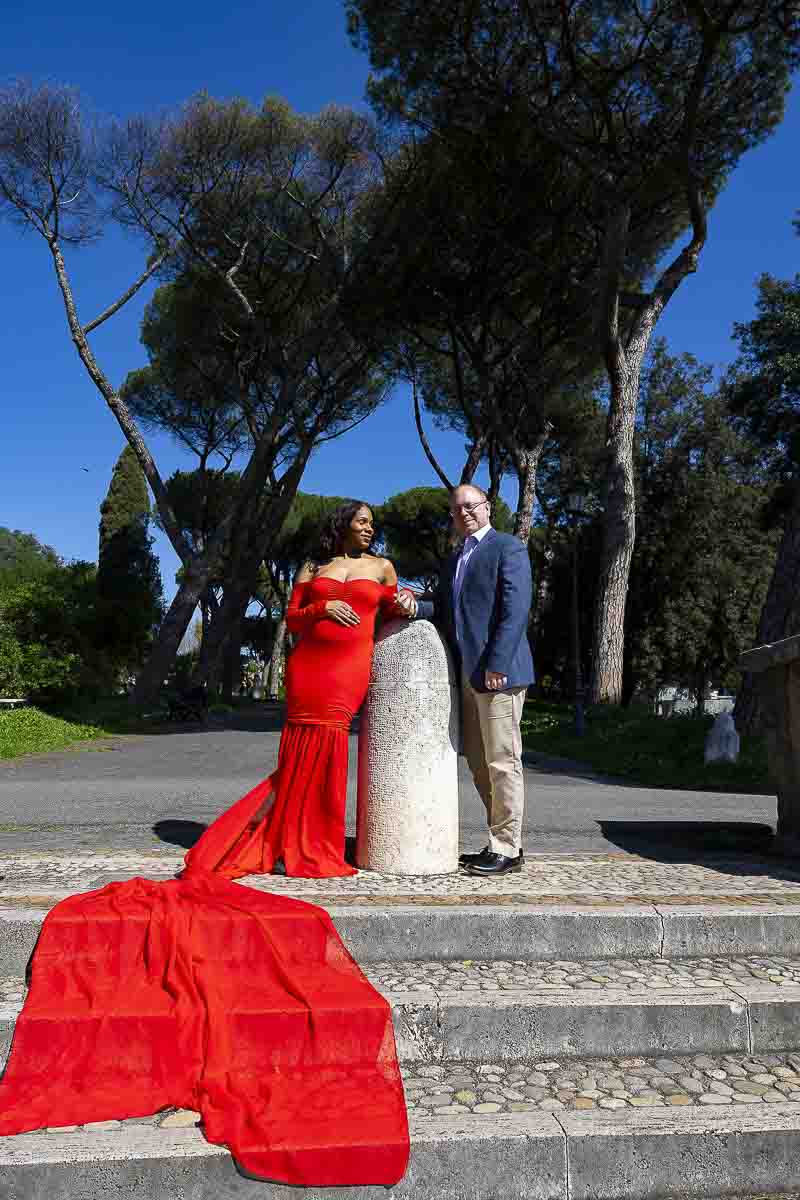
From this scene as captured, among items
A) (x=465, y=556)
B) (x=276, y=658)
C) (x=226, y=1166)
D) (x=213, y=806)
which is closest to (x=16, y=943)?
(x=226, y=1166)

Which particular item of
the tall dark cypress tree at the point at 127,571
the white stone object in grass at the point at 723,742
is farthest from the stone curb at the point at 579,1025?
the tall dark cypress tree at the point at 127,571

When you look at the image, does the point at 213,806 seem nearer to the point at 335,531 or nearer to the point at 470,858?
the point at 470,858

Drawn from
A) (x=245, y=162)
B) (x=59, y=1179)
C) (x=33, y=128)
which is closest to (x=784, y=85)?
(x=245, y=162)

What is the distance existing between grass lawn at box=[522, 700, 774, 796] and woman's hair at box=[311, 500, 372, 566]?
6.62 m

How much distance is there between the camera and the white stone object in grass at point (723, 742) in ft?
36.6

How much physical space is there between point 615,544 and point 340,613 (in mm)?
12074

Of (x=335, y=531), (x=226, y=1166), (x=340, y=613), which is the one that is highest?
(x=335, y=531)

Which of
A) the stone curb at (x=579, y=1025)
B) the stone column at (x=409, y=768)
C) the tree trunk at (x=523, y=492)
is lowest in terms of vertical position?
the stone curb at (x=579, y=1025)

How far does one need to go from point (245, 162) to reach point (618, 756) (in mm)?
15158

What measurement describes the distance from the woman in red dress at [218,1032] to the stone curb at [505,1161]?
70mm

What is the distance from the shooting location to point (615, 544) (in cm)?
1569

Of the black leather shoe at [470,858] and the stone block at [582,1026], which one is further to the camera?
the black leather shoe at [470,858]

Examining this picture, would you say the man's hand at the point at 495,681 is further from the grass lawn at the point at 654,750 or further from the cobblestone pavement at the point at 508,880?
the grass lawn at the point at 654,750

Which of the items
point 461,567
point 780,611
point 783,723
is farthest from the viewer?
point 780,611
